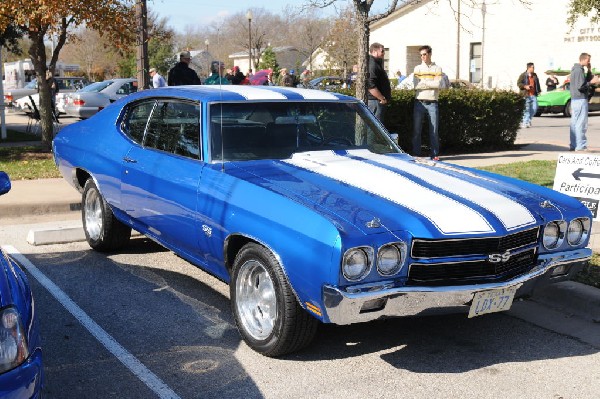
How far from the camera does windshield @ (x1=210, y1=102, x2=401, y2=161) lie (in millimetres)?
5441

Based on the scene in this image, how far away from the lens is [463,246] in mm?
4297

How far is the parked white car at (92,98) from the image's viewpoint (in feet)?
77.0

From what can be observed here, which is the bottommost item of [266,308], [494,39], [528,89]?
[266,308]

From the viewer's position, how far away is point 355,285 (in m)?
4.10

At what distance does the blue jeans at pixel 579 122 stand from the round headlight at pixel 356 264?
10488 mm

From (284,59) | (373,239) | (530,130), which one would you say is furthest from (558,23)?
(284,59)

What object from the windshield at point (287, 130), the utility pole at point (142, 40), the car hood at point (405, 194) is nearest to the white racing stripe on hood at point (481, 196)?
the car hood at point (405, 194)

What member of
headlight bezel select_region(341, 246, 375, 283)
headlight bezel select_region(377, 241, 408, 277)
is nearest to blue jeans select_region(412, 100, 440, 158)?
headlight bezel select_region(377, 241, 408, 277)

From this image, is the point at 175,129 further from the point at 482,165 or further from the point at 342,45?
the point at 342,45

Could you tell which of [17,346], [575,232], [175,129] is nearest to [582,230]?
[575,232]

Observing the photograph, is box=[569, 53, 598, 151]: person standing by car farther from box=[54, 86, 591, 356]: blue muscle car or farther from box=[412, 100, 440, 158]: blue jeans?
box=[54, 86, 591, 356]: blue muscle car

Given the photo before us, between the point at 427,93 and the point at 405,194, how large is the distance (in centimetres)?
800

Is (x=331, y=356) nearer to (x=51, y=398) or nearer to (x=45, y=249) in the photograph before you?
(x=51, y=398)

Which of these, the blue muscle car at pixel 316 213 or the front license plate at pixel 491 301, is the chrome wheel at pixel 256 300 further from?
the front license plate at pixel 491 301
